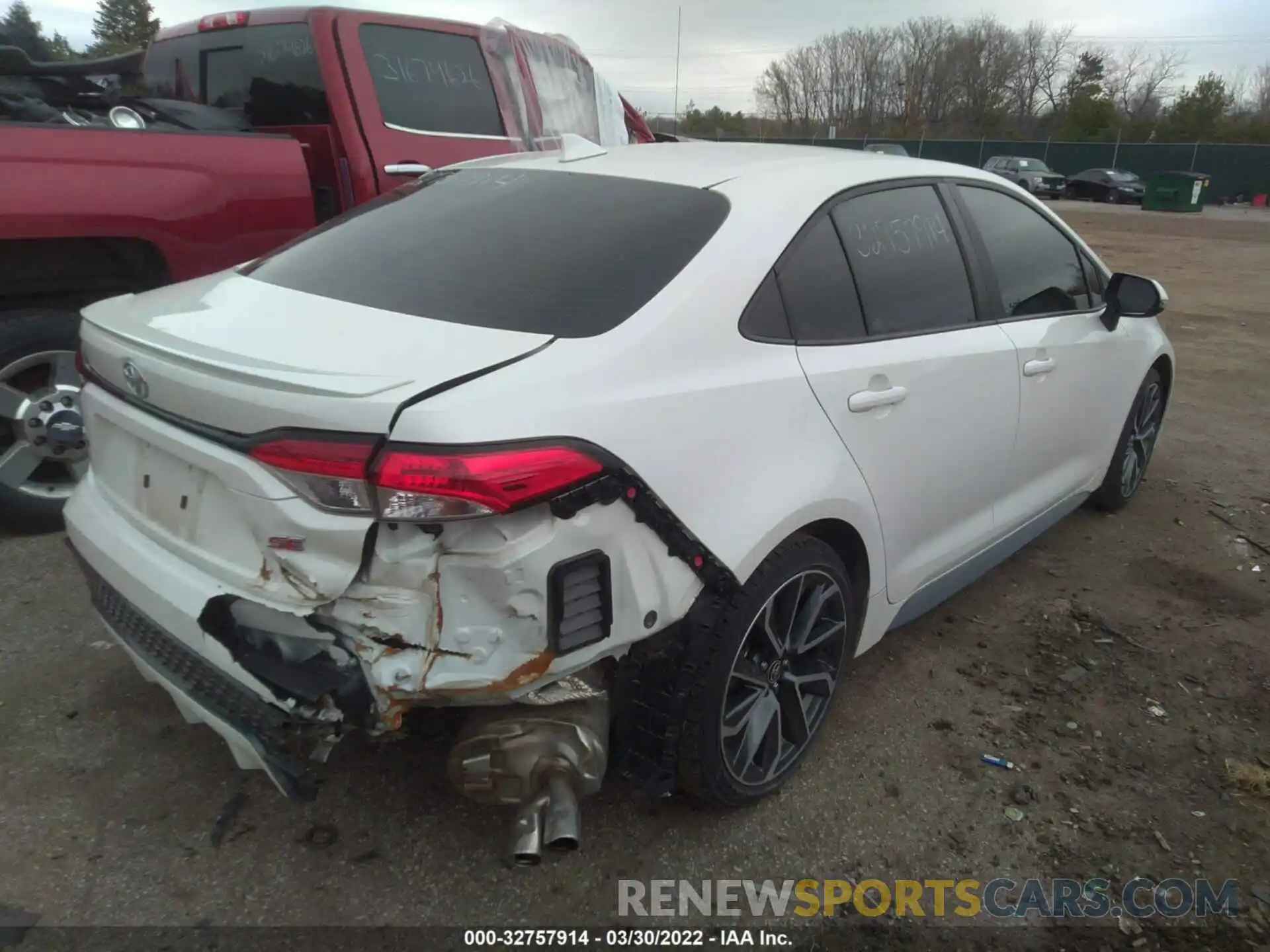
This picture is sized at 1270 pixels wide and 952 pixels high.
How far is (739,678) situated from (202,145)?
10.4 ft

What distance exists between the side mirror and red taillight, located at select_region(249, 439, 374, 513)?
3.24 m

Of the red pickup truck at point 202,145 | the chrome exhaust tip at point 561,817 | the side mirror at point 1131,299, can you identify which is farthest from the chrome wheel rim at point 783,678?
the red pickup truck at point 202,145

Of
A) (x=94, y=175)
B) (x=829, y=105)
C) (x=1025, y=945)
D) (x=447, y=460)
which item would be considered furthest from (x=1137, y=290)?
(x=829, y=105)

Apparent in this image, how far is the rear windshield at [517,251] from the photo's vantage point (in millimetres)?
2193

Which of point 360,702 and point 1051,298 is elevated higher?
point 1051,298

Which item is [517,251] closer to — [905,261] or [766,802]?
[905,261]

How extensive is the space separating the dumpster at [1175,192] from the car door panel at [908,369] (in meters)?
33.6

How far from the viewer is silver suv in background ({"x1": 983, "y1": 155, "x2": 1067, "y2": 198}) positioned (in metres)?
35.5

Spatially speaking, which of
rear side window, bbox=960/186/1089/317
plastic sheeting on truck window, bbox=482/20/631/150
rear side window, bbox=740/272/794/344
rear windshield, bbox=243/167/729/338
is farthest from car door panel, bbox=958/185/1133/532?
plastic sheeting on truck window, bbox=482/20/631/150

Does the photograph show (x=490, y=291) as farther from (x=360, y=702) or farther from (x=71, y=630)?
(x=71, y=630)

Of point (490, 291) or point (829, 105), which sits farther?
point (829, 105)

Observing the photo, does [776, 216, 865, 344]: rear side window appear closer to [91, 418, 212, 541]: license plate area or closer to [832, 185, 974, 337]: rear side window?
[832, 185, 974, 337]: rear side window

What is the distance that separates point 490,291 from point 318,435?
2.10 feet

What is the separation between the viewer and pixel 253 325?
7.13 ft
